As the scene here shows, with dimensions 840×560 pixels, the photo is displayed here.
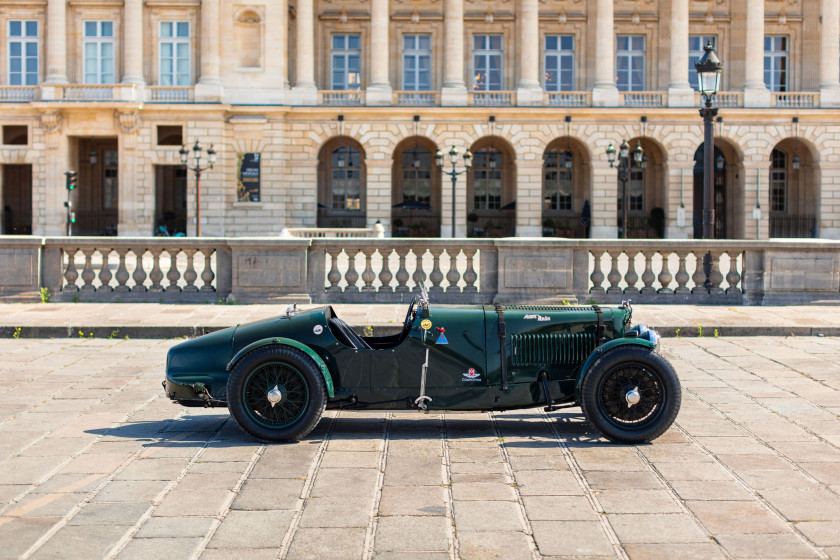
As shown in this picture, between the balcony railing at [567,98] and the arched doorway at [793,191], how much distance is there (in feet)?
33.7

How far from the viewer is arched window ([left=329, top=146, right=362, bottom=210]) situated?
5612 centimetres

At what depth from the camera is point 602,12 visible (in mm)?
52594

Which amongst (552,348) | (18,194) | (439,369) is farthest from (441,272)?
(18,194)

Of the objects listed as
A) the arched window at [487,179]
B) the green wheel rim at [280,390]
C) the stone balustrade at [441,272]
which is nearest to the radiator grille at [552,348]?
the green wheel rim at [280,390]

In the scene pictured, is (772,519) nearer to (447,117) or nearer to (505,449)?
(505,449)

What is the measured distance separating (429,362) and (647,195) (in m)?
48.6

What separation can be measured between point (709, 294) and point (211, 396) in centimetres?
1127

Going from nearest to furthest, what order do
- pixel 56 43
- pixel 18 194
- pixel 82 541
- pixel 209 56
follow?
1. pixel 82 541
2. pixel 56 43
3. pixel 209 56
4. pixel 18 194

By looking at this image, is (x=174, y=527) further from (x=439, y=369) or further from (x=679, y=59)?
(x=679, y=59)

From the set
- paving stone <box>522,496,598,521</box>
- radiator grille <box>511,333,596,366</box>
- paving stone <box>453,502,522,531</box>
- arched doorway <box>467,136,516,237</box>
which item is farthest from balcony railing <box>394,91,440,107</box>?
paving stone <box>453,502,522,531</box>

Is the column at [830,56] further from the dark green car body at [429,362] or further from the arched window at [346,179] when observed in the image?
the dark green car body at [429,362]

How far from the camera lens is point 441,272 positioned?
1766 centimetres

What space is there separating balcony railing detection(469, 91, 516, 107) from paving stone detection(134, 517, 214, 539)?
155 ft

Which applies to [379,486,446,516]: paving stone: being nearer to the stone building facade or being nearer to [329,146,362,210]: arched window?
the stone building facade
